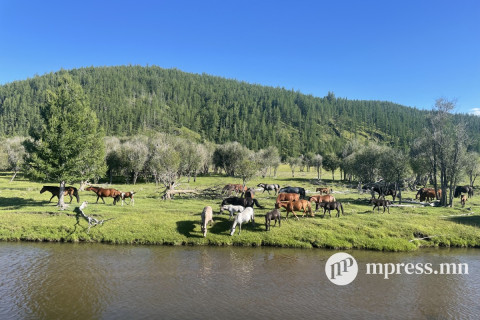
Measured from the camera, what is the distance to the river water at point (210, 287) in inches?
514

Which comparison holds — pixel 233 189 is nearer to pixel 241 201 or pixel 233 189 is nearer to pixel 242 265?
pixel 241 201

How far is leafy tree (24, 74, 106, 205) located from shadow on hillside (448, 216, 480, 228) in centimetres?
4094

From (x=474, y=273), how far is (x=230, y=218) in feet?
61.0

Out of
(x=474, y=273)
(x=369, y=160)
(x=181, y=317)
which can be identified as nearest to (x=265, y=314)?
(x=181, y=317)

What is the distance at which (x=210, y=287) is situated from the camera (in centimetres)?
1534

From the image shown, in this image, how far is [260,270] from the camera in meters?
18.3

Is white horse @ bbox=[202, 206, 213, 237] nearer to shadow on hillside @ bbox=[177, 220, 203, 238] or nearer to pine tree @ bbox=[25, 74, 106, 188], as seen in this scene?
shadow on hillside @ bbox=[177, 220, 203, 238]

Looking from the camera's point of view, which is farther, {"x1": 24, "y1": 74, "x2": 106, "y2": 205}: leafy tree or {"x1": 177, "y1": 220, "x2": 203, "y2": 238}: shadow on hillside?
{"x1": 24, "y1": 74, "x2": 106, "y2": 205}: leafy tree

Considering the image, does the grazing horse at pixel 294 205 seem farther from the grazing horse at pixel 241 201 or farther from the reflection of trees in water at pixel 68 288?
the reflection of trees in water at pixel 68 288

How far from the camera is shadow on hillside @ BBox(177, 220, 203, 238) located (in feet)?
80.3

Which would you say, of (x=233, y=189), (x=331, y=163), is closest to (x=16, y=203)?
(x=233, y=189)

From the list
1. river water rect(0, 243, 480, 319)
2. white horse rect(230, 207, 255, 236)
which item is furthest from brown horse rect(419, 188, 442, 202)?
white horse rect(230, 207, 255, 236)

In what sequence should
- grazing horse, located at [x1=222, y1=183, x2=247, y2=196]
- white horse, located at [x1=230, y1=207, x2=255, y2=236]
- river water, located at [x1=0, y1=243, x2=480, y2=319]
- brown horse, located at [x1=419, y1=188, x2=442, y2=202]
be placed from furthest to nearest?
brown horse, located at [x1=419, y1=188, x2=442, y2=202] → grazing horse, located at [x1=222, y1=183, x2=247, y2=196] → white horse, located at [x1=230, y1=207, x2=255, y2=236] → river water, located at [x1=0, y1=243, x2=480, y2=319]

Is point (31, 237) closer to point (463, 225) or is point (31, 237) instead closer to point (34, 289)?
point (34, 289)
